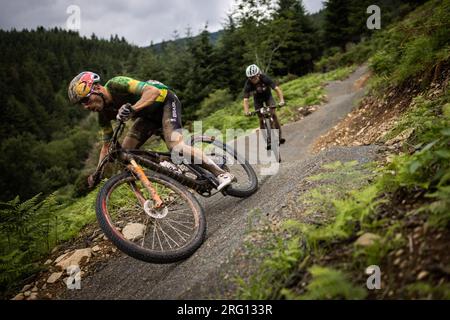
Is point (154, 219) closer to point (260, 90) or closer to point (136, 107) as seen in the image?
point (136, 107)

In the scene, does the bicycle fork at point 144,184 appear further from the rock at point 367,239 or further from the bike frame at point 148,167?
the rock at point 367,239

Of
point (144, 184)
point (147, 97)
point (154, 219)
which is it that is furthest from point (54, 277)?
point (147, 97)

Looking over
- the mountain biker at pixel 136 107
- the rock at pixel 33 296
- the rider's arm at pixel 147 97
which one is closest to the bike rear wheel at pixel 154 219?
the mountain biker at pixel 136 107

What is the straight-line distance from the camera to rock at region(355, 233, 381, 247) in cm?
258

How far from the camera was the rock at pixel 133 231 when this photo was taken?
5.08 metres

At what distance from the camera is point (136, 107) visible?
14.3ft

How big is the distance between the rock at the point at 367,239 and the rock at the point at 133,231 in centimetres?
348

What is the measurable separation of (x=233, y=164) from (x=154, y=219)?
2094mm

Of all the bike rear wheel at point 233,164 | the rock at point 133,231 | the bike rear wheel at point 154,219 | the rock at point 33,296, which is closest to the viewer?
the bike rear wheel at point 154,219

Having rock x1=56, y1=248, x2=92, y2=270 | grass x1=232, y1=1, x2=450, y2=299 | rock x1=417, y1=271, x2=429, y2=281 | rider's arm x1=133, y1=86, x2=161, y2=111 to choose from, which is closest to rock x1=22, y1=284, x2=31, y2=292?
rock x1=56, y1=248, x2=92, y2=270

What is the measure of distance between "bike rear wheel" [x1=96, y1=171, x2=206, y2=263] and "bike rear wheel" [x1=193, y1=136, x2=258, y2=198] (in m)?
1.03

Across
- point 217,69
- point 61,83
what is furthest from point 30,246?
point 61,83

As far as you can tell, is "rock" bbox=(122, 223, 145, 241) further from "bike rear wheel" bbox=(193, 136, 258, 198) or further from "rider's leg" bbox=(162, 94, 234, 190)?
"bike rear wheel" bbox=(193, 136, 258, 198)
